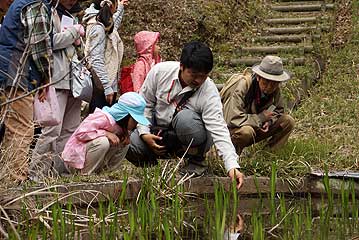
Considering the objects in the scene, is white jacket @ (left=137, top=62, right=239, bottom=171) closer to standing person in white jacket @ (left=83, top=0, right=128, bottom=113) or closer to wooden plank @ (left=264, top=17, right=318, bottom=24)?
standing person in white jacket @ (left=83, top=0, right=128, bottom=113)

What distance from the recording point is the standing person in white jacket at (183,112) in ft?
18.2

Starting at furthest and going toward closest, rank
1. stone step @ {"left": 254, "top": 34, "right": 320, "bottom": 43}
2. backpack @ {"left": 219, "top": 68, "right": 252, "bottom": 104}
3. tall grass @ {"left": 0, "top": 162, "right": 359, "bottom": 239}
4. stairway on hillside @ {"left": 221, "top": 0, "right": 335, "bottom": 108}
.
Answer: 1. stone step @ {"left": 254, "top": 34, "right": 320, "bottom": 43}
2. stairway on hillside @ {"left": 221, "top": 0, "right": 335, "bottom": 108}
3. backpack @ {"left": 219, "top": 68, "right": 252, "bottom": 104}
4. tall grass @ {"left": 0, "top": 162, "right": 359, "bottom": 239}

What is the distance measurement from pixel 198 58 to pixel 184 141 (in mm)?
624

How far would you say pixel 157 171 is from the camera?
212 inches

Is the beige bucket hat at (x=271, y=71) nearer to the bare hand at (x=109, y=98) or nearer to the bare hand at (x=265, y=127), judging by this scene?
the bare hand at (x=265, y=127)

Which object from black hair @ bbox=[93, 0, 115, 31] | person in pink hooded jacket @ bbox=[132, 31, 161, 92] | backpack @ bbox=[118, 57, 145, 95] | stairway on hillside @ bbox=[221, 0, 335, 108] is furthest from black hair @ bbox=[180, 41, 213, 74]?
stairway on hillside @ bbox=[221, 0, 335, 108]

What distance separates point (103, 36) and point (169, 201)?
2.07 meters

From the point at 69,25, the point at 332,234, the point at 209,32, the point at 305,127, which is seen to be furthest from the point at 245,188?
the point at 209,32

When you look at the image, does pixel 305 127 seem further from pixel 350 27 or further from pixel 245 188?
pixel 350 27

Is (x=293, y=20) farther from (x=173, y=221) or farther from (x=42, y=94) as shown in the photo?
(x=173, y=221)

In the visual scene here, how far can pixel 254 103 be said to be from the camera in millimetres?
6293

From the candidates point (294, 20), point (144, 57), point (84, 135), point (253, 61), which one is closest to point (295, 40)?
point (294, 20)

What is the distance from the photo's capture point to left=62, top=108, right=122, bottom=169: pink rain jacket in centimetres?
574

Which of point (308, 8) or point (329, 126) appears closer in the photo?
point (329, 126)
